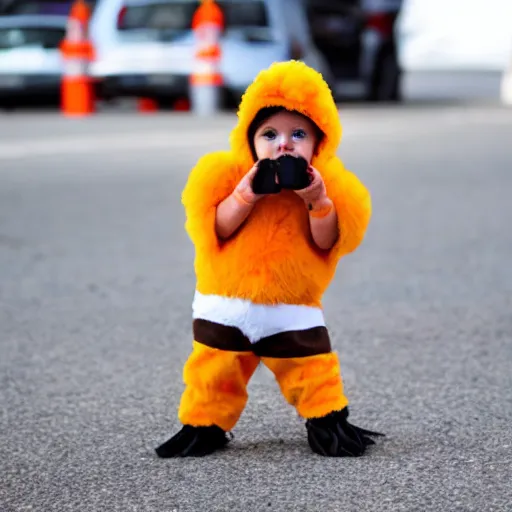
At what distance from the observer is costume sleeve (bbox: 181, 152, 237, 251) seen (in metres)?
3.43

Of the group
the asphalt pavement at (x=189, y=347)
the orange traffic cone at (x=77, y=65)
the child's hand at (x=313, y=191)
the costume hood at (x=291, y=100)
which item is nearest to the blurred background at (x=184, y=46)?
the orange traffic cone at (x=77, y=65)

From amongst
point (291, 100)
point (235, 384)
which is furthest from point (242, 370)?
point (291, 100)

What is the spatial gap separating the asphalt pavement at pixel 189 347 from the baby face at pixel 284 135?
738 millimetres

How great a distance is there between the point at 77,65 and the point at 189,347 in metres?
11.3

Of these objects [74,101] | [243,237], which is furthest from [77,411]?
[74,101]

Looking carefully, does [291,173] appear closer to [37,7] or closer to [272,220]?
[272,220]

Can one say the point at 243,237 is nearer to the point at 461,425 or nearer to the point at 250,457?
the point at 250,457

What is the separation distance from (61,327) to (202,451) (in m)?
1.86

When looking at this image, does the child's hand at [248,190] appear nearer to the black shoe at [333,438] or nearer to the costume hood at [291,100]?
the costume hood at [291,100]

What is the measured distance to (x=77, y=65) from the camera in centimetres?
1585

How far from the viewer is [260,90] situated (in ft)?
11.2

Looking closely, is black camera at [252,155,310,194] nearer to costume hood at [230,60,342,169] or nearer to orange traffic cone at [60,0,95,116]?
costume hood at [230,60,342,169]

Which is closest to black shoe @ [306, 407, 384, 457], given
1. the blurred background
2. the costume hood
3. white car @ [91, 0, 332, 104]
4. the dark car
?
the costume hood

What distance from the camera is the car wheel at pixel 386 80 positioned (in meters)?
18.3
